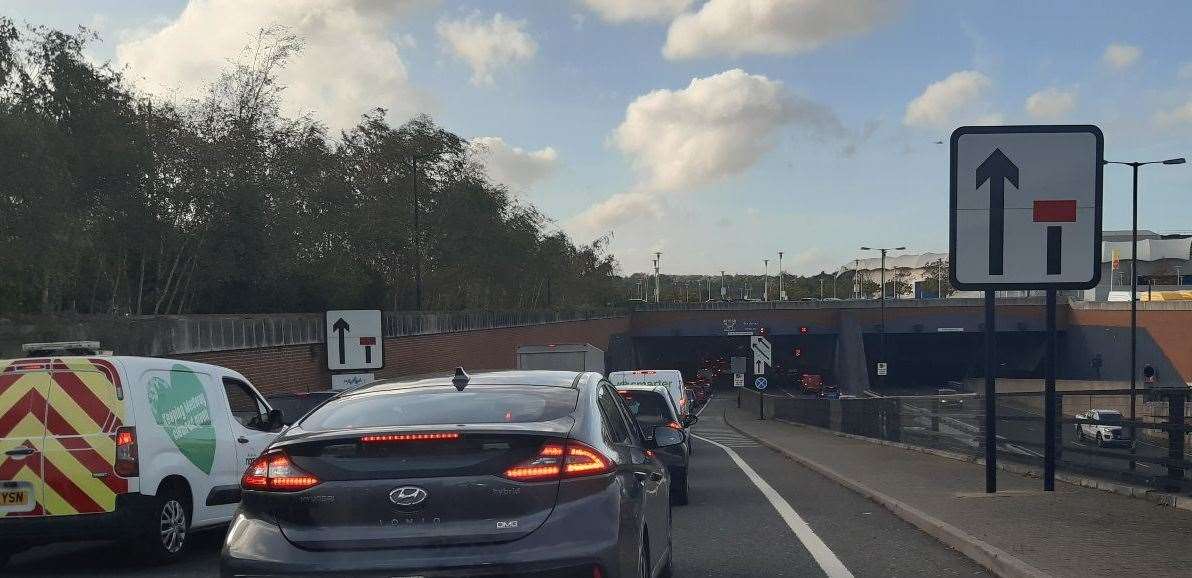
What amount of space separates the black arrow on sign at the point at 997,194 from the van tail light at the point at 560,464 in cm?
911

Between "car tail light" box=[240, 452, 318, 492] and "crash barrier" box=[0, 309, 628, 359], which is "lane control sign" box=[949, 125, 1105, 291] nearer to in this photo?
"car tail light" box=[240, 452, 318, 492]

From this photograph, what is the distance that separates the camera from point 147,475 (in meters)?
9.21

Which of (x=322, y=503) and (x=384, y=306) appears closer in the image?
(x=322, y=503)

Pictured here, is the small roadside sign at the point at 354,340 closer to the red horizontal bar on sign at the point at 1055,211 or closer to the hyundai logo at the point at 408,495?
the red horizontal bar on sign at the point at 1055,211

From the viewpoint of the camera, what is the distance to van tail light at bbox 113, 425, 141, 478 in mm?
9039

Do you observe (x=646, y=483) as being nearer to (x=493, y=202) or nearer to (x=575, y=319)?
(x=493, y=202)

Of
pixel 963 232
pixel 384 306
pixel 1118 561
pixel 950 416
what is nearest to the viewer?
pixel 1118 561

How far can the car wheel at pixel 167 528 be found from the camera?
928 cm

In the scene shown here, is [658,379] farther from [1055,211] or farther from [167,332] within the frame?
[1055,211]

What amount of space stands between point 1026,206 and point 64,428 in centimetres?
1008

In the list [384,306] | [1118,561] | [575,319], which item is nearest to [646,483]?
[1118,561]

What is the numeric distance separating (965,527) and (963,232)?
159 inches

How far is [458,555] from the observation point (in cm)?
505

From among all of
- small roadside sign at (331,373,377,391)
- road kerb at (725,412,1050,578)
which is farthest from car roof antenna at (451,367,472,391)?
small roadside sign at (331,373,377,391)
